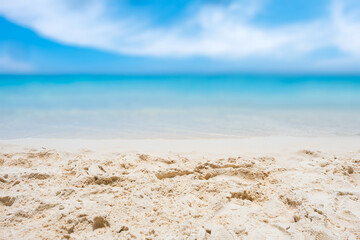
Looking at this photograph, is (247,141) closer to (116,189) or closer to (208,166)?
(208,166)

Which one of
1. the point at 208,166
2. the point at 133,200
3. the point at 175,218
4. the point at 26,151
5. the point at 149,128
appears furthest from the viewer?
the point at 149,128

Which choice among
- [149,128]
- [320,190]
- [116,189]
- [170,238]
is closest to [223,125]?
[149,128]

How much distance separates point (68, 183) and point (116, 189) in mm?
A: 486

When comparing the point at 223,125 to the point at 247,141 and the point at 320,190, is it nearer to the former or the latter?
the point at 247,141

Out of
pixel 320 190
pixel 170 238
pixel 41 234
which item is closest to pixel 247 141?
pixel 320 190

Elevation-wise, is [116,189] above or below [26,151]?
below

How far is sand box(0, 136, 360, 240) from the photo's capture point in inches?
65.7

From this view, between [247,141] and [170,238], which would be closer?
[170,238]

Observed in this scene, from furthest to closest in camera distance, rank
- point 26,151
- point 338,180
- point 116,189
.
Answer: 1. point 26,151
2. point 338,180
3. point 116,189

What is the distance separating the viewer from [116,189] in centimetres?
220

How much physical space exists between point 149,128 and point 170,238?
4.01 m

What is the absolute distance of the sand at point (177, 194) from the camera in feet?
5.47

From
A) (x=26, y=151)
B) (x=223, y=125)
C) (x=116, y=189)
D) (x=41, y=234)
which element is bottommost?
(x=41, y=234)

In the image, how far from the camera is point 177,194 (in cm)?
215
